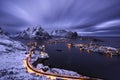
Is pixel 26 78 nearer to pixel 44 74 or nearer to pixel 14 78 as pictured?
pixel 14 78

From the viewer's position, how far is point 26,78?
37.4 m

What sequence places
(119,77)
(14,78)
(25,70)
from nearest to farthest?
1. (14,78)
2. (25,70)
3. (119,77)

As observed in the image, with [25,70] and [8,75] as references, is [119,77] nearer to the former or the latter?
[25,70]

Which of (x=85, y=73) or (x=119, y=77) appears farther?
(x=85, y=73)

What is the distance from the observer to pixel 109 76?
5056 cm

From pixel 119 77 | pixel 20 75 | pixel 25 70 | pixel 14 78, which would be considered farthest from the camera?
pixel 119 77

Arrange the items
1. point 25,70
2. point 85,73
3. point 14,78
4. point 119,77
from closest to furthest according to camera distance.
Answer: point 14,78 < point 25,70 < point 119,77 < point 85,73

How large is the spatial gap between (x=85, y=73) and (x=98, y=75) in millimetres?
5628

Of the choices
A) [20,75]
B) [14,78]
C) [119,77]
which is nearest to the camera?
[14,78]

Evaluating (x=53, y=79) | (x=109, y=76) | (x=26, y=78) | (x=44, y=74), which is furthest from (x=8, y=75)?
(x=109, y=76)

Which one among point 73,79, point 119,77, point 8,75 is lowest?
point 119,77

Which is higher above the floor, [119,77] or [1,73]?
[1,73]

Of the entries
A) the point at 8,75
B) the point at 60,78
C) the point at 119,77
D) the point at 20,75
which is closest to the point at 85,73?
the point at 119,77

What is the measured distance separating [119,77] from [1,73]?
44.8m
